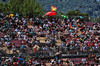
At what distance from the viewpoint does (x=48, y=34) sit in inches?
1178

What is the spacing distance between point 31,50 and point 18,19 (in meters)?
6.73

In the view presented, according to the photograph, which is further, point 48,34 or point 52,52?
point 48,34

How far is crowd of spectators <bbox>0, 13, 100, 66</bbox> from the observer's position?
26344 mm

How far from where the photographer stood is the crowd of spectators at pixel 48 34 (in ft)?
86.4

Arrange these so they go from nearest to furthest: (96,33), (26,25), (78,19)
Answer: (26,25) < (96,33) < (78,19)

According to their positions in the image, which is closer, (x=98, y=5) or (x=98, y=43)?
(x=98, y=43)

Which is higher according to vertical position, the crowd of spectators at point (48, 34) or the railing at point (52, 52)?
the crowd of spectators at point (48, 34)

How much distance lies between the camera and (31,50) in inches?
1006

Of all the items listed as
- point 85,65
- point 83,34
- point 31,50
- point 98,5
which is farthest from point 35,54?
point 98,5

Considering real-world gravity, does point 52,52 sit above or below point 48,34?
below

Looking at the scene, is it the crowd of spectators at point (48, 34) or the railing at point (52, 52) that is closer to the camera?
the railing at point (52, 52)

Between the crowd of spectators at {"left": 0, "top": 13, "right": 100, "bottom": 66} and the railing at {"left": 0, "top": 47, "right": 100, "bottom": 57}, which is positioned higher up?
the crowd of spectators at {"left": 0, "top": 13, "right": 100, "bottom": 66}

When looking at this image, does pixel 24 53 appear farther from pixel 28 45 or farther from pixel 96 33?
pixel 96 33

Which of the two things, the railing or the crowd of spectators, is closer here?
the railing
